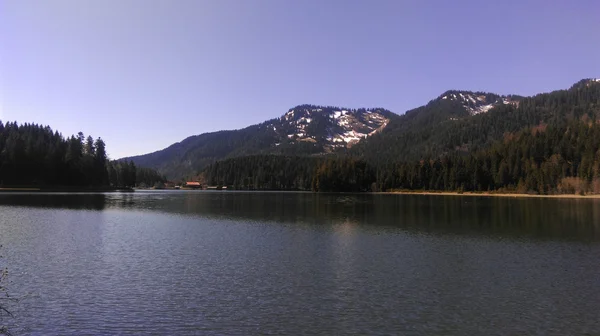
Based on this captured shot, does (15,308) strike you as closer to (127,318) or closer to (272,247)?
(127,318)

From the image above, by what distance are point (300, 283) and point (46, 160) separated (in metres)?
168

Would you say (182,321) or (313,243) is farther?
(313,243)

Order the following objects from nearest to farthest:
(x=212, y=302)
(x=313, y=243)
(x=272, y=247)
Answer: (x=212, y=302)
(x=272, y=247)
(x=313, y=243)

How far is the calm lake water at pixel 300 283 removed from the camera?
17594 millimetres

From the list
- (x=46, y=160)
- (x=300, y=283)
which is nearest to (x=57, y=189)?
(x=46, y=160)

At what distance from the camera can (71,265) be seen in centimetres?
2838

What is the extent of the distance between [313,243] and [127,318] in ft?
77.4

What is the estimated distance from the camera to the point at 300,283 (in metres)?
24.2

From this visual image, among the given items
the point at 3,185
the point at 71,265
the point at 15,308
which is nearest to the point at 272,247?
the point at 71,265

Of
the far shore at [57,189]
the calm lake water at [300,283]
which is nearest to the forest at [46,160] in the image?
the far shore at [57,189]

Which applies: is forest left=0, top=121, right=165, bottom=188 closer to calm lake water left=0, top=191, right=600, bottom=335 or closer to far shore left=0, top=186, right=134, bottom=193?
far shore left=0, top=186, right=134, bottom=193

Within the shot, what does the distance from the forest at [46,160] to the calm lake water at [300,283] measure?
13198cm

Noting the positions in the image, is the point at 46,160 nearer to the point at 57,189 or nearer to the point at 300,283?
the point at 57,189

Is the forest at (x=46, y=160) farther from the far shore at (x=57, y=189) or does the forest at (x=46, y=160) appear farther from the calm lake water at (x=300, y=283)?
the calm lake water at (x=300, y=283)
